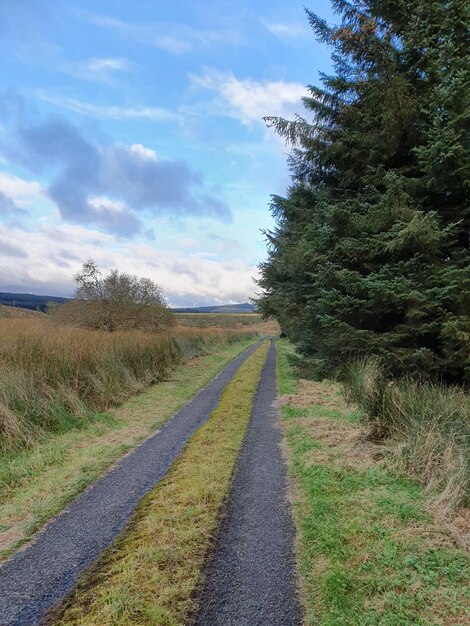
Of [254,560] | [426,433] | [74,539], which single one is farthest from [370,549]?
[74,539]

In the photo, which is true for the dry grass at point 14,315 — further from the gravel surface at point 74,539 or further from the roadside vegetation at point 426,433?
the roadside vegetation at point 426,433

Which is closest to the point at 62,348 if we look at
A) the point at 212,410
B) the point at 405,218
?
the point at 212,410

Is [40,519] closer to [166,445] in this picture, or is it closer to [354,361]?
[166,445]

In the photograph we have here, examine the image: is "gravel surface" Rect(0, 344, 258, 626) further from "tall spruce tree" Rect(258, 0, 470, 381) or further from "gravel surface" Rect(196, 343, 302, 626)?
"tall spruce tree" Rect(258, 0, 470, 381)

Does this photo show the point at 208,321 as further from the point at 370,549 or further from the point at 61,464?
the point at 370,549

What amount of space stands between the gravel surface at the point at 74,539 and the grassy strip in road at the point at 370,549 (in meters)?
1.91

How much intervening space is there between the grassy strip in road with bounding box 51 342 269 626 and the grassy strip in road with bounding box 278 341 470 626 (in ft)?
3.04

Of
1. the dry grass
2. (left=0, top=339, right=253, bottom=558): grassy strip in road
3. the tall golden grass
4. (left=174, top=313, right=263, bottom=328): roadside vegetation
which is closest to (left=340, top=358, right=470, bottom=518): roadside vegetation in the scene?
(left=0, top=339, right=253, bottom=558): grassy strip in road

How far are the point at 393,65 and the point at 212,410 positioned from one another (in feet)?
30.5

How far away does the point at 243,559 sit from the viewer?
3.21 metres

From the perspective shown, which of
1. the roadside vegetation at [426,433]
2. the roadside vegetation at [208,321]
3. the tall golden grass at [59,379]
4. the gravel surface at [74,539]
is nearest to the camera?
the gravel surface at [74,539]

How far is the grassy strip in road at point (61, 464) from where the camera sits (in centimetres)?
402

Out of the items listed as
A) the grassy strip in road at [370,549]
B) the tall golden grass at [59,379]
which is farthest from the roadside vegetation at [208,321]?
the grassy strip in road at [370,549]

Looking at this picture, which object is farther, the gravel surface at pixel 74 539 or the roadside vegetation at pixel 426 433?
the roadside vegetation at pixel 426 433
